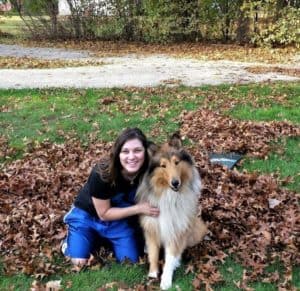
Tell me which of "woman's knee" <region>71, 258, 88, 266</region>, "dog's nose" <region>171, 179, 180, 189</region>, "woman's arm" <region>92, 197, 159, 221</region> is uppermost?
"dog's nose" <region>171, 179, 180, 189</region>

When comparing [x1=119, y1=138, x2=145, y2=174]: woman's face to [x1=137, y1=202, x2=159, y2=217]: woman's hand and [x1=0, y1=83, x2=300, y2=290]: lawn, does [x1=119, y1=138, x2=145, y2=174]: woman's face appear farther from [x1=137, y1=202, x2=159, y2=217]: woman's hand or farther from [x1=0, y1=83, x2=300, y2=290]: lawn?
[x1=0, y1=83, x2=300, y2=290]: lawn

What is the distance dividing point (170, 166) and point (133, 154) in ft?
1.27

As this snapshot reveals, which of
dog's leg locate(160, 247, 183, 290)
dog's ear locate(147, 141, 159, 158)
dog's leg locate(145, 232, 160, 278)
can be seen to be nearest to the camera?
dog's ear locate(147, 141, 159, 158)

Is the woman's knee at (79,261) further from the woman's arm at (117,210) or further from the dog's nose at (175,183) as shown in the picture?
the dog's nose at (175,183)

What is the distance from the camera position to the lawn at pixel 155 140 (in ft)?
15.8

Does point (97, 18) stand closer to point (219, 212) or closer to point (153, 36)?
point (153, 36)

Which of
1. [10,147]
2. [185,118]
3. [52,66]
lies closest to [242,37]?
[52,66]

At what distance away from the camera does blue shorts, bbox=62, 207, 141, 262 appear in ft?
16.6

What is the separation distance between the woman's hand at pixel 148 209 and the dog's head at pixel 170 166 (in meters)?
0.23

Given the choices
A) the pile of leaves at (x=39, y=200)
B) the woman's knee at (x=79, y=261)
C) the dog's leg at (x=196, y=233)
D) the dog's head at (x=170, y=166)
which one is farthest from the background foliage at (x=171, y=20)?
the woman's knee at (x=79, y=261)

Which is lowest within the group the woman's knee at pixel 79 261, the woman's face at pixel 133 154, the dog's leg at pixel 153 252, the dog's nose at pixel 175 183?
the woman's knee at pixel 79 261

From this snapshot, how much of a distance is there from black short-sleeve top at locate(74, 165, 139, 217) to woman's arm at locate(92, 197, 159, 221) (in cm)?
7

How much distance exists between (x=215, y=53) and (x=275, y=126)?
1168cm

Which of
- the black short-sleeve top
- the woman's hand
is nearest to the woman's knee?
the black short-sleeve top
